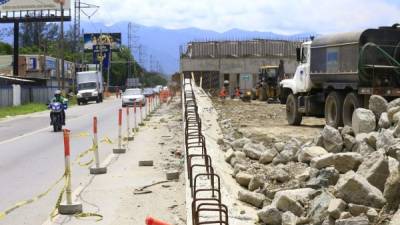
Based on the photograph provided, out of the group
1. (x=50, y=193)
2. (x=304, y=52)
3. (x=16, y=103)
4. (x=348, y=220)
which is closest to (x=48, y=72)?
(x=16, y=103)

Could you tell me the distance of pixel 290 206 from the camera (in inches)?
285

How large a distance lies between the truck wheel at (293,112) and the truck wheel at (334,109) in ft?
8.09

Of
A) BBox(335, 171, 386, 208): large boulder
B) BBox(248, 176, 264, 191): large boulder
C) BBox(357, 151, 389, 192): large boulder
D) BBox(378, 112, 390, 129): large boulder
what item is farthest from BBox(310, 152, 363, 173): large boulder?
BBox(378, 112, 390, 129): large boulder

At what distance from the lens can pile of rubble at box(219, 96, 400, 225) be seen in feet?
21.5

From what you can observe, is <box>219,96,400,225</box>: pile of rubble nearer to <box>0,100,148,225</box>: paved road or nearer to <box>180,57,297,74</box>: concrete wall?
<box>0,100,148,225</box>: paved road

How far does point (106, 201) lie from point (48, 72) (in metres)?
79.6

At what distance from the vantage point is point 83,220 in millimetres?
8414

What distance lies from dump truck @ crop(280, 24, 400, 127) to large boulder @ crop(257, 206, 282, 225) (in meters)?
10.8

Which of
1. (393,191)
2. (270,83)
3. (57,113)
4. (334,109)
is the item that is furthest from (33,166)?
(270,83)

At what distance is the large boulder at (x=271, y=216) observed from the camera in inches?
278

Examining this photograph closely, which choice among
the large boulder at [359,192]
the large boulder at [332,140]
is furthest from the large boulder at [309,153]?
the large boulder at [359,192]

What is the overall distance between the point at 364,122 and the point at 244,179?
3.56 m

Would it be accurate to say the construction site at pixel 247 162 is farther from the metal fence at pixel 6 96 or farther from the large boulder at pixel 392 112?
the metal fence at pixel 6 96

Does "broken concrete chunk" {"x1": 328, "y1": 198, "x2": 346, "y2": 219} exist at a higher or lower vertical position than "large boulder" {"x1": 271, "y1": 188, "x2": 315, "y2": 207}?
higher
